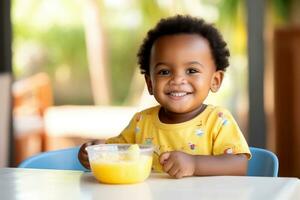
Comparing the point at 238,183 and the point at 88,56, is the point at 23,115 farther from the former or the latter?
the point at 238,183

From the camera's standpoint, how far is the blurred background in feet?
11.0

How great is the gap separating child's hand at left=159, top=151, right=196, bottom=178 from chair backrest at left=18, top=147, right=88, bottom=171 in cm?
46

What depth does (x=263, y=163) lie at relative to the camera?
56.4 inches

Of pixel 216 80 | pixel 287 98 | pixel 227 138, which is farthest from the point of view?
pixel 287 98

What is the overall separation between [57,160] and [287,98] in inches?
81.7

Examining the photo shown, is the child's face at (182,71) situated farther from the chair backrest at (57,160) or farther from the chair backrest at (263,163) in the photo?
the chair backrest at (57,160)

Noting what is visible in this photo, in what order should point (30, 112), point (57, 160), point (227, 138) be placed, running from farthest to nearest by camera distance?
point (30, 112)
point (57, 160)
point (227, 138)

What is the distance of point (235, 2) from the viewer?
3246mm

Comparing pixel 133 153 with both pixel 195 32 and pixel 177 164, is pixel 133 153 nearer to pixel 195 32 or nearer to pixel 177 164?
pixel 177 164

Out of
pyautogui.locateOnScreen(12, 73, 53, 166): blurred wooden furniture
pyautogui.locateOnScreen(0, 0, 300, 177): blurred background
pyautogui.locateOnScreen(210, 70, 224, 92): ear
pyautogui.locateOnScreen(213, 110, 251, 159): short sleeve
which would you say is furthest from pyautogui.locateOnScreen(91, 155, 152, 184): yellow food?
pyautogui.locateOnScreen(12, 73, 53, 166): blurred wooden furniture

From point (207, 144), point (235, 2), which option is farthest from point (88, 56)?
point (207, 144)

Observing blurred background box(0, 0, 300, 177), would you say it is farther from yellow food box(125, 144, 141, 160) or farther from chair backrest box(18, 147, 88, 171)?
yellow food box(125, 144, 141, 160)

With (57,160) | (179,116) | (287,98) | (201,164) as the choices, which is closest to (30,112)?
(287,98)

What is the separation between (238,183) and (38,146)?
2.80m
